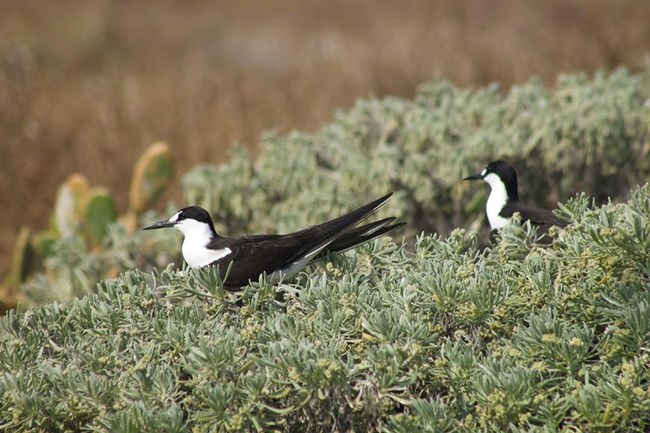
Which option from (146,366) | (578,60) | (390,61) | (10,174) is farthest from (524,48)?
(146,366)

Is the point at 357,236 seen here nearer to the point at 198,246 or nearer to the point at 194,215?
the point at 198,246

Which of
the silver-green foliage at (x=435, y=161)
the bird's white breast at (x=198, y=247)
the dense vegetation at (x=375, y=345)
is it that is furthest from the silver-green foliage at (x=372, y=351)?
the silver-green foliage at (x=435, y=161)

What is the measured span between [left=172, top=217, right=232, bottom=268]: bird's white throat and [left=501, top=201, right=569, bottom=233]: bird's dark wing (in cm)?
175

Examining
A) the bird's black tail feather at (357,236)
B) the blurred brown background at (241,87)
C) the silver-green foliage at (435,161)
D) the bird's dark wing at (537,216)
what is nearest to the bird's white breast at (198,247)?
the bird's black tail feather at (357,236)

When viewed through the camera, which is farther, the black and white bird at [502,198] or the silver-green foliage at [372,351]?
the black and white bird at [502,198]

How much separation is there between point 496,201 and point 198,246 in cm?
206

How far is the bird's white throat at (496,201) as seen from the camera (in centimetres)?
569

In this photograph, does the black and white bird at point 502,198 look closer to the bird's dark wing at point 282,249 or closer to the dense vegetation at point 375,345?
the dense vegetation at point 375,345

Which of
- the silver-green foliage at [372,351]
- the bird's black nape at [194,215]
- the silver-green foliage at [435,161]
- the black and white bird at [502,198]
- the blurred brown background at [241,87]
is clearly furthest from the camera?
the blurred brown background at [241,87]

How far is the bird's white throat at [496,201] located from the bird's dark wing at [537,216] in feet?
0.16

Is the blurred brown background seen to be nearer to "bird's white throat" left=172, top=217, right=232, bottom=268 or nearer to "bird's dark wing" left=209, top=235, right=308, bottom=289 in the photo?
"bird's white throat" left=172, top=217, right=232, bottom=268

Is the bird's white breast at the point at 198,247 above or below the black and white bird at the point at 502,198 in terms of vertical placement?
above

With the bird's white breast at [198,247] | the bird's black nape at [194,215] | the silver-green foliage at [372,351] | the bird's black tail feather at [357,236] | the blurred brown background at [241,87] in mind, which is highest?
the blurred brown background at [241,87]

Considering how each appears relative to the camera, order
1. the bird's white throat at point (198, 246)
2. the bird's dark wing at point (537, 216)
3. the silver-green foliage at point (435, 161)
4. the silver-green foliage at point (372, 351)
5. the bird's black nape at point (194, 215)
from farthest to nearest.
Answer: the silver-green foliage at point (435, 161) < the bird's dark wing at point (537, 216) < the bird's black nape at point (194, 215) < the bird's white throat at point (198, 246) < the silver-green foliage at point (372, 351)
